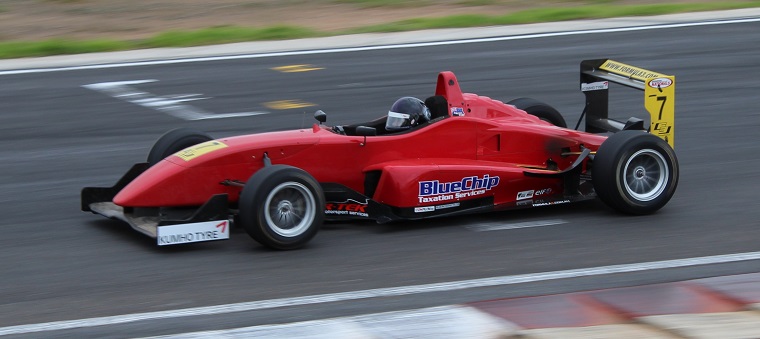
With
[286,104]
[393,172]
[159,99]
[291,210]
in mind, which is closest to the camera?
[291,210]

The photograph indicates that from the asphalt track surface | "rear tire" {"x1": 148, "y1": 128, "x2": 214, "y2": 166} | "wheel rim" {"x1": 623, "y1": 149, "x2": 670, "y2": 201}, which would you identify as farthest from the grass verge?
"wheel rim" {"x1": 623, "y1": 149, "x2": 670, "y2": 201}

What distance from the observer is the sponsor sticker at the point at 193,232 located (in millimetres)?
7055

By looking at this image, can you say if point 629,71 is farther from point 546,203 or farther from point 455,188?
point 455,188

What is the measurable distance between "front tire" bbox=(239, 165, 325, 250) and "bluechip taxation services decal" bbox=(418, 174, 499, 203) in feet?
2.92

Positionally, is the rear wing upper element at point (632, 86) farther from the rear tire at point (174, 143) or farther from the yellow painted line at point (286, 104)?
the yellow painted line at point (286, 104)

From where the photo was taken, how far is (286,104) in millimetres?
12695

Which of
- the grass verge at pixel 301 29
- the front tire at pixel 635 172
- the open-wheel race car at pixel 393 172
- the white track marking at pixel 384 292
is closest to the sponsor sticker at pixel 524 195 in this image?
the open-wheel race car at pixel 393 172

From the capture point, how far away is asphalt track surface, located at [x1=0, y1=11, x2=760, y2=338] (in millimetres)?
6469

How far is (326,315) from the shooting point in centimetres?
608

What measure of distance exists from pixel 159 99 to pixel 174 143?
489 cm

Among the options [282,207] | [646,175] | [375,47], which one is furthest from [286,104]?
[282,207]

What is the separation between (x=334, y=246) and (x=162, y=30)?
37.3 feet

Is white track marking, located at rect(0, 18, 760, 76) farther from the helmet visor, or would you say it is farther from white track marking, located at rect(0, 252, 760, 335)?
white track marking, located at rect(0, 252, 760, 335)

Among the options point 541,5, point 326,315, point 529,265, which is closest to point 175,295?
point 326,315
